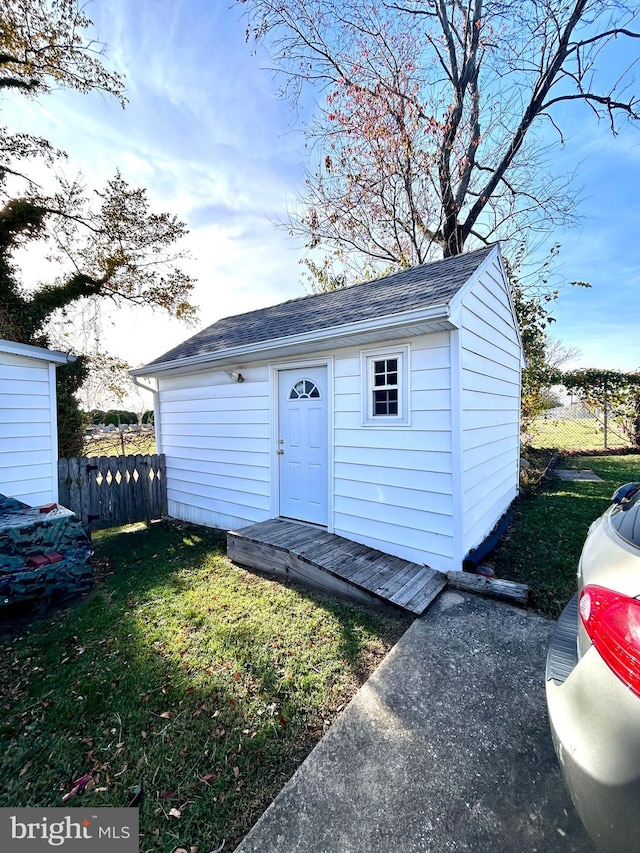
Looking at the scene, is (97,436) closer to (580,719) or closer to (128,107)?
(128,107)

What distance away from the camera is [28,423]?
15.6 feet

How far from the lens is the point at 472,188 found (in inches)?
457

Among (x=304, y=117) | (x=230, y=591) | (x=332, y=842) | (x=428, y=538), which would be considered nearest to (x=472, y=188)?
(x=304, y=117)

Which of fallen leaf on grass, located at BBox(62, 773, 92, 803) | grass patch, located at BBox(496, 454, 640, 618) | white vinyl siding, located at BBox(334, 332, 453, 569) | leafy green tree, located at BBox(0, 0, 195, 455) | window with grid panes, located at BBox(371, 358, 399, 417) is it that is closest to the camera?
fallen leaf on grass, located at BBox(62, 773, 92, 803)

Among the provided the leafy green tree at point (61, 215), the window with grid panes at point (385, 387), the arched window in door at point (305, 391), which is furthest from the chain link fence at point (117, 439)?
the window with grid panes at point (385, 387)

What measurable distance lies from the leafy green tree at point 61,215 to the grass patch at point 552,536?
29.1 feet

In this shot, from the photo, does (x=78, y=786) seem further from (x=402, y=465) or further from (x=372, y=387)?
(x=372, y=387)

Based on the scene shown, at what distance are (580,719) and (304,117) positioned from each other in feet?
42.7

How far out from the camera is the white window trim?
13.8 ft

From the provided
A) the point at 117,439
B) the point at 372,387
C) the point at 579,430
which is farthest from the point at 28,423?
the point at 579,430

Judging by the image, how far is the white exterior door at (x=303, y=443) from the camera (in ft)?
16.8

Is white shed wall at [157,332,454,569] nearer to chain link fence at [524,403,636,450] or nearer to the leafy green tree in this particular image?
the leafy green tree

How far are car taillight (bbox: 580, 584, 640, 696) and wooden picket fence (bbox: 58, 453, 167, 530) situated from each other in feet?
22.4

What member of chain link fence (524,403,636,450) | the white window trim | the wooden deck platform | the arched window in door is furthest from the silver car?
chain link fence (524,403,636,450)
